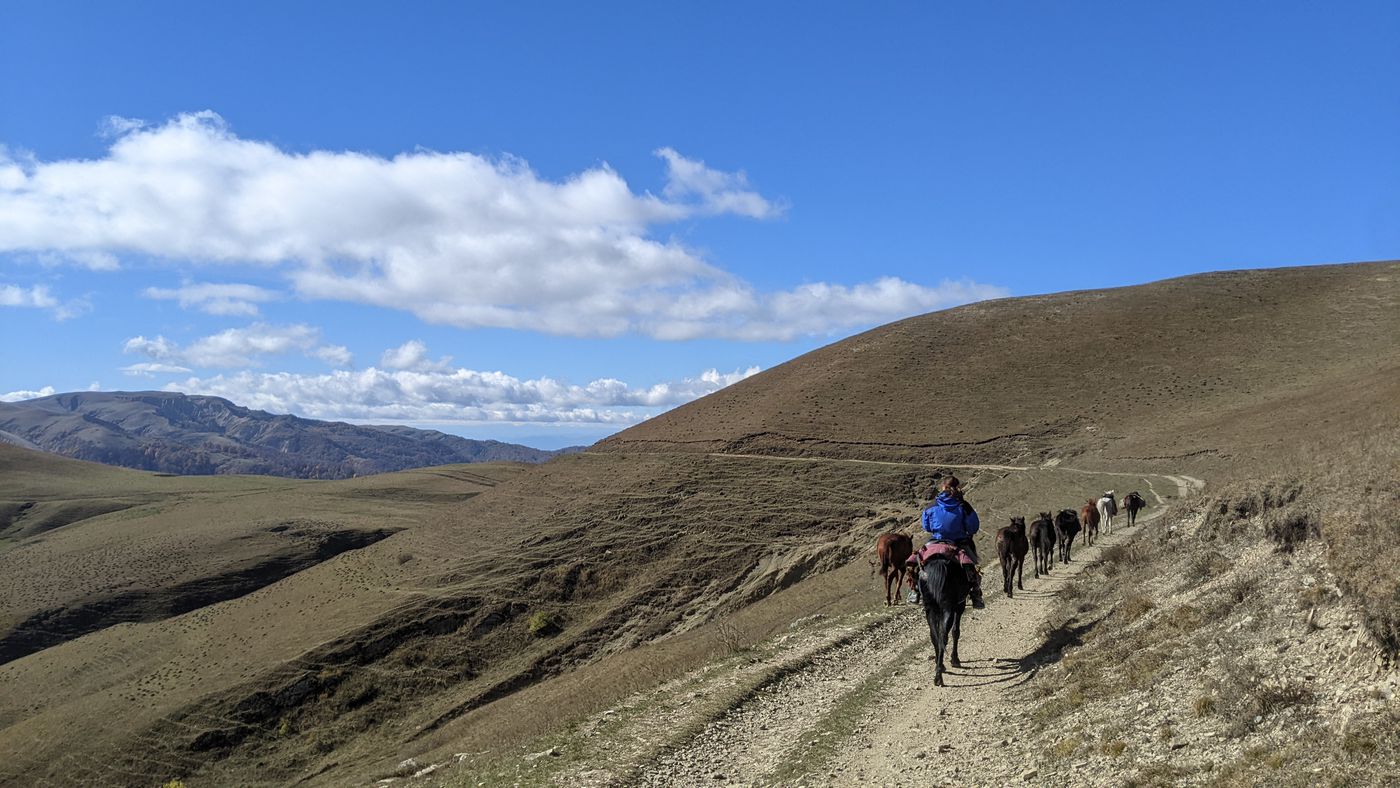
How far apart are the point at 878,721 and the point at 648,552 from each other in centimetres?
3795

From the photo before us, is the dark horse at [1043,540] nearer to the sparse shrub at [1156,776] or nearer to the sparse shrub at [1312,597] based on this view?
the sparse shrub at [1312,597]

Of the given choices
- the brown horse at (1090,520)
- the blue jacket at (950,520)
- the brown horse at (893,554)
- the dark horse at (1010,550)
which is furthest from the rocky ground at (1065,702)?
the brown horse at (1090,520)

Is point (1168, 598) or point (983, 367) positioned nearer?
point (1168, 598)

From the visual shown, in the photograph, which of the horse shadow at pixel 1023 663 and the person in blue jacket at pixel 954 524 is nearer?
the horse shadow at pixel 1023 663

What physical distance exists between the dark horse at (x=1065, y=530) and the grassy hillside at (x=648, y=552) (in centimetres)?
602

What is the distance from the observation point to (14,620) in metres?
65.6

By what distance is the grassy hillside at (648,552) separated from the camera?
36.9 meters

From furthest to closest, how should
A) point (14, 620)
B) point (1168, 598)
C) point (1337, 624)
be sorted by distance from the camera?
point (14, 620) < point (1168, 598) < point (1337, 624)

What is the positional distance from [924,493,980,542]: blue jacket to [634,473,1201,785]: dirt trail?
6.42 feet

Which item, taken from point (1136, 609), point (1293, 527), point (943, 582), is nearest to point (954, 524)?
point (943, 582)

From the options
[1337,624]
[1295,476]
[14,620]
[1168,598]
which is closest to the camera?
[1337,624]

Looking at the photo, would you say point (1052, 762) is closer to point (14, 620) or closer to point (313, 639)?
point (313, 639)

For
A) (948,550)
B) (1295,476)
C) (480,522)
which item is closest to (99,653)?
(480,522)

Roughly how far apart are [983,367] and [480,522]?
47653mm
